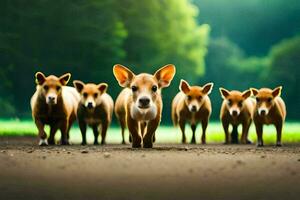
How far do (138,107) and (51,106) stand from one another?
11.0 feet

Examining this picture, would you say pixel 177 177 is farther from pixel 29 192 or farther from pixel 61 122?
pixel 61 122

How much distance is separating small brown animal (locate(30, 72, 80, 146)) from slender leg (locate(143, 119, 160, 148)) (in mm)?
2329

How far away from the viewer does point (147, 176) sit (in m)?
8.00

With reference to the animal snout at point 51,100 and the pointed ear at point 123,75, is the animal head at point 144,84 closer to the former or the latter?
the pointed ear at point 123,75

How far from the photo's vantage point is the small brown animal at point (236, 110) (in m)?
15.5

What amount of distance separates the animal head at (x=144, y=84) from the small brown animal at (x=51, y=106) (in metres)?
1.97

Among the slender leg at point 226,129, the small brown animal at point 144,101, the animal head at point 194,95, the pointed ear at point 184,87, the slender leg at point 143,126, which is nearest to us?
the small brown animal at point 144,101

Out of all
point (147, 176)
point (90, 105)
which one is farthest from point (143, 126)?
point (147, 176)

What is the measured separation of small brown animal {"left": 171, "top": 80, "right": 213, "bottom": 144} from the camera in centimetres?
1476

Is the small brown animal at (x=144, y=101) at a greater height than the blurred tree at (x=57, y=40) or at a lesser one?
lesser

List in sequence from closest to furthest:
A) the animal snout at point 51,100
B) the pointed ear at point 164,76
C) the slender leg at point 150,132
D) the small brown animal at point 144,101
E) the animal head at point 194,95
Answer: the small brown animal at point 144,101
the slender leg at point 150,132
the pointed ear at point 164,76
the animal snout at point 51,100
the animal head at point 194,95

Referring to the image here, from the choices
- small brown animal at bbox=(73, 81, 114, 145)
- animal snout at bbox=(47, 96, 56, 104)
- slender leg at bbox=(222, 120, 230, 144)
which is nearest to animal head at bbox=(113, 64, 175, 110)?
animal snout at bbox=(47, 96, 56, 104)

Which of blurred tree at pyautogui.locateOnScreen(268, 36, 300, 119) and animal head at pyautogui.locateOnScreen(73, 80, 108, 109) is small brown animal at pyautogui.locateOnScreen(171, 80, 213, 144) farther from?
blurred tree at pyautogui.locateOnScreen(268, 36, 300, 119)

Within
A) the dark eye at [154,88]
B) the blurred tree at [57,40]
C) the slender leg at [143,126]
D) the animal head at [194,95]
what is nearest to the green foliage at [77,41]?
the blurred tree at [57,40]
